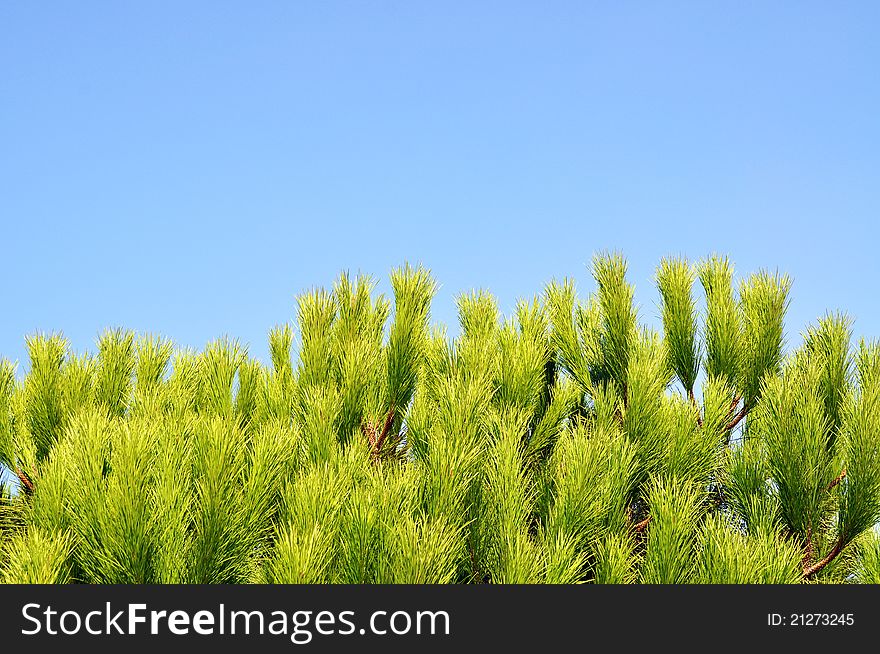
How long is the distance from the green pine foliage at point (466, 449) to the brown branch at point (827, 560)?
11 mm

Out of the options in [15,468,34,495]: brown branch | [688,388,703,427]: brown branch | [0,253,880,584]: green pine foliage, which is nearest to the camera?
[0,253,880,584]: green pine foliage

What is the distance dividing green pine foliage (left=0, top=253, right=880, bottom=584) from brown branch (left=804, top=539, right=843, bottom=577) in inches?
0.4

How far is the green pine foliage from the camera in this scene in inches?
95.1

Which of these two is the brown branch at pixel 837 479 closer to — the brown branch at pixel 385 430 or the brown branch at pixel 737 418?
the brown branch at pixel 737 418

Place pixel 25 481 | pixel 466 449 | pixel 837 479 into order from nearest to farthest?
1. pixel 466 449
2. pixel 837 479
3. pixel 25 481

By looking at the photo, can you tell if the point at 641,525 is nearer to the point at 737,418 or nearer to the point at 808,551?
the point at 808,551

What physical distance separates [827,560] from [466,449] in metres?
1.49

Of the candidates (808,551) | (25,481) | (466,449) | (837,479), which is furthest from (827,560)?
Answer: (25,481)

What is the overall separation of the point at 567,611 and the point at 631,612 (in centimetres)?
19

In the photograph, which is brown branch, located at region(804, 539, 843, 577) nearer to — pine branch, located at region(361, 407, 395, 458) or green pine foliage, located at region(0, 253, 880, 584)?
green pine foliage, located at region(0, 253, 880, 584)

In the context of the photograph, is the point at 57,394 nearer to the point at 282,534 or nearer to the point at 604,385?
the point at 282,534

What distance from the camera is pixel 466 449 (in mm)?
2711

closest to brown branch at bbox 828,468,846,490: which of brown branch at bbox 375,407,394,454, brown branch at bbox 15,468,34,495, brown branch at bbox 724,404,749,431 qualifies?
brown branch at bbox 724,404,749,431

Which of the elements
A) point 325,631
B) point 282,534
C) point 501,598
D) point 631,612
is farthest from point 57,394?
point 631,612
